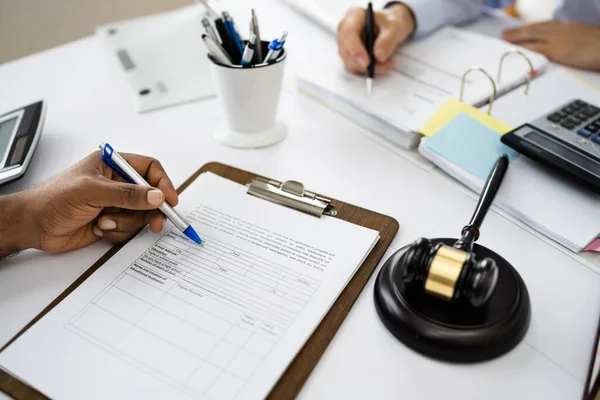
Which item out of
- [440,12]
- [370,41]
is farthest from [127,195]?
[440,12]

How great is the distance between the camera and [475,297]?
44 cm

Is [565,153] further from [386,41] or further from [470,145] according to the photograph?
[386,41]

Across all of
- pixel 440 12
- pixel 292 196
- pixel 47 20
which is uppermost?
pixel 440 12

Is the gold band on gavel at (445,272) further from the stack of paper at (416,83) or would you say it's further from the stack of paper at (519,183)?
the stack of paper at (416,83)

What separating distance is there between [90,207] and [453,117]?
533 millimetres

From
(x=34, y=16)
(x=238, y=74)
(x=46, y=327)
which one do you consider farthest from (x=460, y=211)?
(x=34, y=16)

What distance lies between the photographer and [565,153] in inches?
25.2

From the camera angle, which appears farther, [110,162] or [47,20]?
[47,20]

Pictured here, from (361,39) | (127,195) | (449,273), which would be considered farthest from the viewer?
(361,39)

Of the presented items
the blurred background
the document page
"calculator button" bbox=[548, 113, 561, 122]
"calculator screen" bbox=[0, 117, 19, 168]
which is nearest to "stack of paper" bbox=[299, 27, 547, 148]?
the document page

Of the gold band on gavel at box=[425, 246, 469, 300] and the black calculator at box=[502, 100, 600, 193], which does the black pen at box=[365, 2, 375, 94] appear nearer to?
the black calculator at box=[502, 100, 600, 193]

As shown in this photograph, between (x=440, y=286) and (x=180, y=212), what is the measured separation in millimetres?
348

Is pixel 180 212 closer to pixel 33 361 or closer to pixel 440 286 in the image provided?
pixel 33 361

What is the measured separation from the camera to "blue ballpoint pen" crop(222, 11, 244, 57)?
0.73 meters
